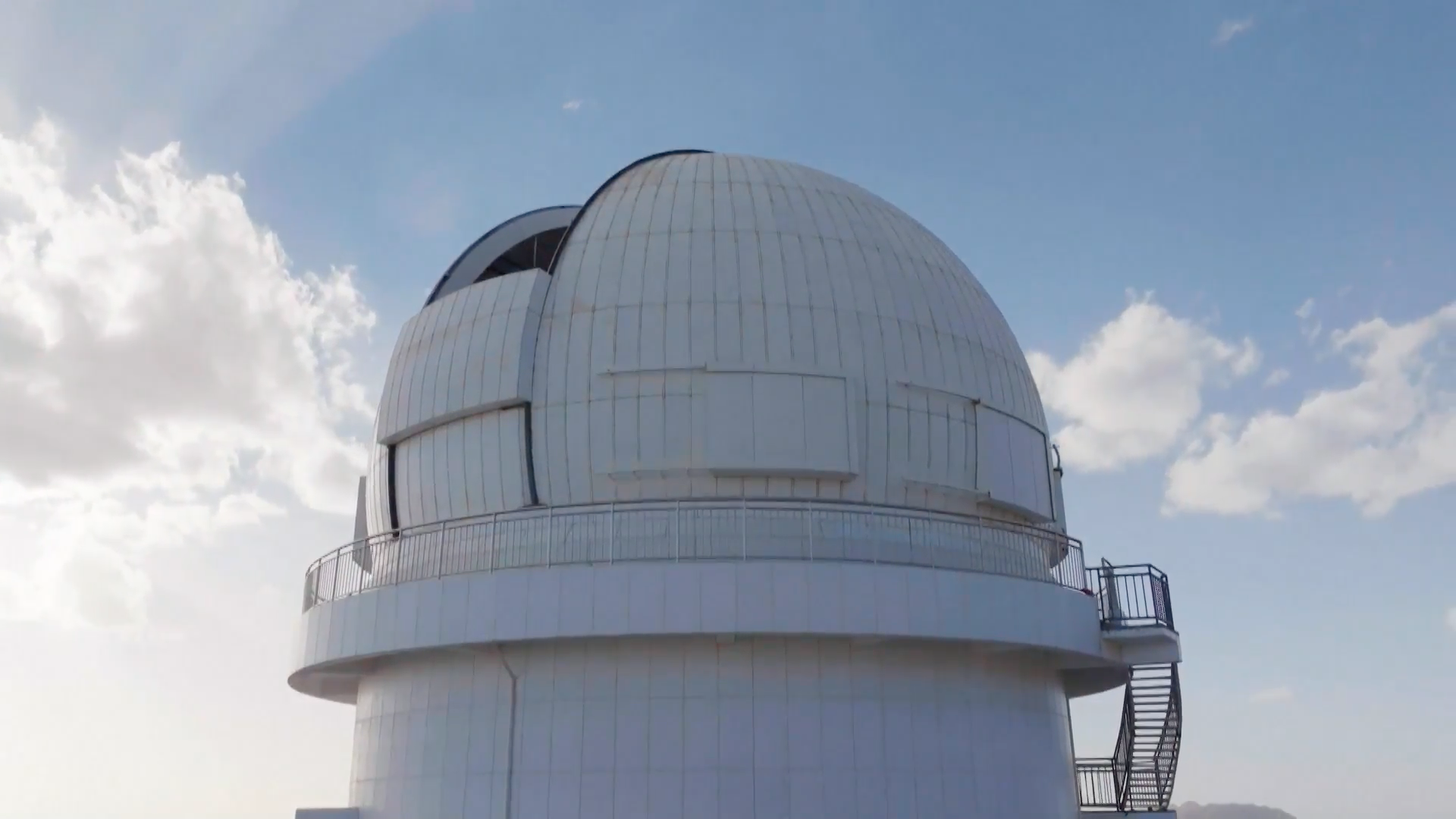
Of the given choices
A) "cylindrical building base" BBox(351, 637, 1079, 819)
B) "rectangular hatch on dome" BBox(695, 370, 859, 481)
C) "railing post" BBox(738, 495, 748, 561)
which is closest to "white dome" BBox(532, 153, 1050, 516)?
"rectangular hatch on dome" BBox(695, 370, 859, 481)

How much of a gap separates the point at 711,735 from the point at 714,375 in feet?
16.6

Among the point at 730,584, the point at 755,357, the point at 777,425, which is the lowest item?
the point at 730,584

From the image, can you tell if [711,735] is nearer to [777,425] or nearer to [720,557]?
[720,557]

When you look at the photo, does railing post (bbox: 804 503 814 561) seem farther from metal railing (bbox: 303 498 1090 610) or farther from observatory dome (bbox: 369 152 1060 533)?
observatory dome (bbox: 369 152 1060 533)

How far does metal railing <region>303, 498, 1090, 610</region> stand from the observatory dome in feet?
1.33

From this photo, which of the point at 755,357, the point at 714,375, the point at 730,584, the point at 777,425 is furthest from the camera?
the point at 755,357

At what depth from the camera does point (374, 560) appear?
18.1 meters

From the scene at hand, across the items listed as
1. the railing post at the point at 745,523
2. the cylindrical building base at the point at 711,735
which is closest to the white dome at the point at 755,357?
the railing post at the point at 745,523

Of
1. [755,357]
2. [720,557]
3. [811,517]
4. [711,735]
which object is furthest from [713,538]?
[755,357]

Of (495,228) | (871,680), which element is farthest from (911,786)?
(495,228)

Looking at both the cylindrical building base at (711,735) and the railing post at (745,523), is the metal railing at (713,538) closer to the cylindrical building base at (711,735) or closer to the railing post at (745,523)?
the railing post at (745,523)

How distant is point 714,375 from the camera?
1605 cm

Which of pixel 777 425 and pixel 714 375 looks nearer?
pixel 777 425

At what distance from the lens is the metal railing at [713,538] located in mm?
15125
